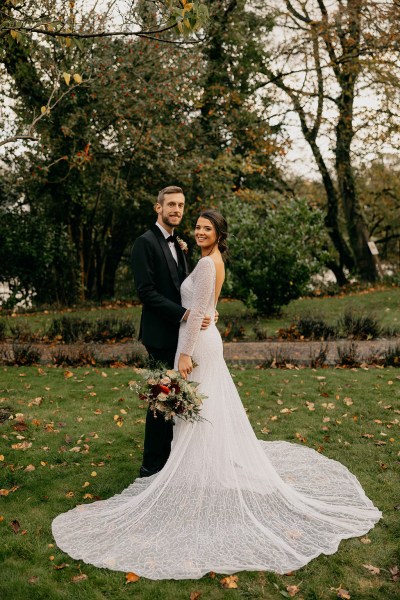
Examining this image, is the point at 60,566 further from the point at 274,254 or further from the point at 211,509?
the point at 274,254

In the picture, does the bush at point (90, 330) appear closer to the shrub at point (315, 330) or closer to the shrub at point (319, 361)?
the shrub at point (315, 330)

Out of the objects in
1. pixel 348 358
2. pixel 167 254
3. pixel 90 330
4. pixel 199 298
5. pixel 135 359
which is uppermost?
pixel 167 254

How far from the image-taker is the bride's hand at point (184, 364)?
462cm

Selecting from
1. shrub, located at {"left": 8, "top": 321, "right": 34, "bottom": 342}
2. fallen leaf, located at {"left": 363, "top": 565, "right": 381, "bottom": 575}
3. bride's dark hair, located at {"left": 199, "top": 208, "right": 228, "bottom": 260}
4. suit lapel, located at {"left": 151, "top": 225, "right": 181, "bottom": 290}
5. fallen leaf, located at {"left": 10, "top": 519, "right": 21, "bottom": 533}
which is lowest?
fallen leaf, located at {"left": 10, "top": 519, "right": 21, "bottom": 533}

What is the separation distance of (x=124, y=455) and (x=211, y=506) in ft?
6.20

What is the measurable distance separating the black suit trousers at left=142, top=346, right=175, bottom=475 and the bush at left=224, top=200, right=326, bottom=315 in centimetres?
856

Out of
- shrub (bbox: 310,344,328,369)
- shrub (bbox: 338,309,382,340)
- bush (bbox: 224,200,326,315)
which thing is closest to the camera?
shrub (bbox: 310,344,328,369)

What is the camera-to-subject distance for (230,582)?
3723mm

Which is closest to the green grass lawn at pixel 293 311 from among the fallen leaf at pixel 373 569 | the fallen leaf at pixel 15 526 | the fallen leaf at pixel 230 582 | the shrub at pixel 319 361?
the shrub at pixel 319 361

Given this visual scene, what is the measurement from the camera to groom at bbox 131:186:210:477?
4914 mm

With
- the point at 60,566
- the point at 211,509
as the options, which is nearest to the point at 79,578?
the point at 60,566

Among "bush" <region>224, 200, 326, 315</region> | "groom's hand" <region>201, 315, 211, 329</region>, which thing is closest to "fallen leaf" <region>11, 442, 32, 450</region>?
"groom's hand" <region>201, 315, 211, 329</region>

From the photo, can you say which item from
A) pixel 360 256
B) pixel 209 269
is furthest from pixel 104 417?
pixel 360 256

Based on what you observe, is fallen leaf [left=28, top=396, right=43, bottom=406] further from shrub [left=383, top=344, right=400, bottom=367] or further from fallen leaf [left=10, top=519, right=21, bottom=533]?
shrub [left=383, top=344, right=400, bottom=367]
